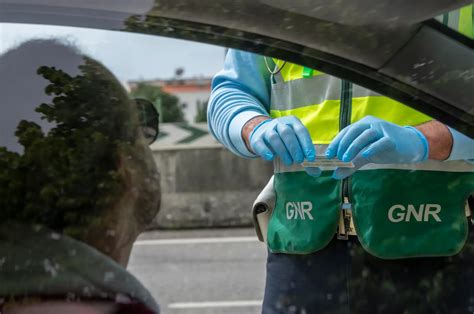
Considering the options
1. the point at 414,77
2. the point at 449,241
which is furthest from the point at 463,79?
the point at 449,241

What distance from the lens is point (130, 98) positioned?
39.1 inches

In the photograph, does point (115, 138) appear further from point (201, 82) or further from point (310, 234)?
point (310, 234)

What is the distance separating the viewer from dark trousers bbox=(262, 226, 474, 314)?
1349mm

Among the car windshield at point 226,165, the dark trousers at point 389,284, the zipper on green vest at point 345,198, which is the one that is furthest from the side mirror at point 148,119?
the dark trousers at point 389,284

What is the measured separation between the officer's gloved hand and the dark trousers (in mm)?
209

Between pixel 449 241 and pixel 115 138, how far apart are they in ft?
2.02

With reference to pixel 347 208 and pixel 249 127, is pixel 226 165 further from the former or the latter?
pixel 347 208

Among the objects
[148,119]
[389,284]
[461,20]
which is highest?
[461,20]

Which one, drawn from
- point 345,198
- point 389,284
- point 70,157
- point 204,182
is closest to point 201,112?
point 204,182

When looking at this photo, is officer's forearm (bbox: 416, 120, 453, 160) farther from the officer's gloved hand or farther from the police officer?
the officer's gloved hand

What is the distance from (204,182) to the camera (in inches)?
46.3

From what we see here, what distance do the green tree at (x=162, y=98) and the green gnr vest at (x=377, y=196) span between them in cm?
29

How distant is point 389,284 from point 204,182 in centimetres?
38

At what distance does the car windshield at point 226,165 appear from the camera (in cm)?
96
